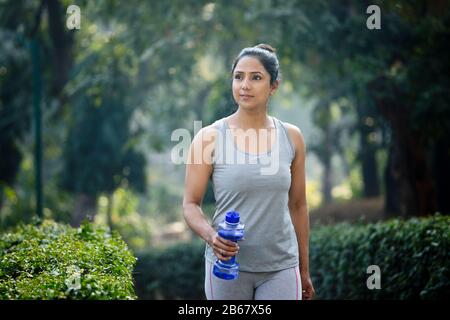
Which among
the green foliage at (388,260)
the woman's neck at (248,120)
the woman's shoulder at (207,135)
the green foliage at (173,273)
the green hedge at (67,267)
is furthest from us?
the green foliage at (173,273)

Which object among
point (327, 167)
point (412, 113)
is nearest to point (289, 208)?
point (412, 113)

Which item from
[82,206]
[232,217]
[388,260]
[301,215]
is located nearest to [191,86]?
[82,206]

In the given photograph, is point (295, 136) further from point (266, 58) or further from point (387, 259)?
point (387, 259)

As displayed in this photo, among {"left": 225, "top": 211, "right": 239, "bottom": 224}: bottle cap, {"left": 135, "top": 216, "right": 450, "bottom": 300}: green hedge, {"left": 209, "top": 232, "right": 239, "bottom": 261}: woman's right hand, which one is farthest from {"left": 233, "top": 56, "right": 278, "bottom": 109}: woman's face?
{"left": 135, "top": 216, "right": 450, "bottom": 300}: green hedge

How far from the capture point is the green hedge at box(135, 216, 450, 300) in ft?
20.9

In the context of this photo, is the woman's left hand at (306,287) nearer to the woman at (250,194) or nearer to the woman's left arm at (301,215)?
the woman's left arm at (301,215)

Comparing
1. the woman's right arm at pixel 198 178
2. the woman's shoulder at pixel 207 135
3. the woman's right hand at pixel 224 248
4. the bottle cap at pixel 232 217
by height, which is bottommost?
the woman's right hand at pixel 224 248

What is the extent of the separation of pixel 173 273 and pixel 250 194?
31.5 ft

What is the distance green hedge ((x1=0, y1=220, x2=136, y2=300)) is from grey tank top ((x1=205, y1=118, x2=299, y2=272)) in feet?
2.27

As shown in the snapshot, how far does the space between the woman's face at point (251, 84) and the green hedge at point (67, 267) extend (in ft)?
4.35

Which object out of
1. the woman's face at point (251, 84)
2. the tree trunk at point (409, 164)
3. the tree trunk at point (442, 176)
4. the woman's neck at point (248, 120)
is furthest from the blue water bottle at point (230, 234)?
the tree trunk at point (442, 176)

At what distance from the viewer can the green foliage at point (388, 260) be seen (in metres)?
6.35
